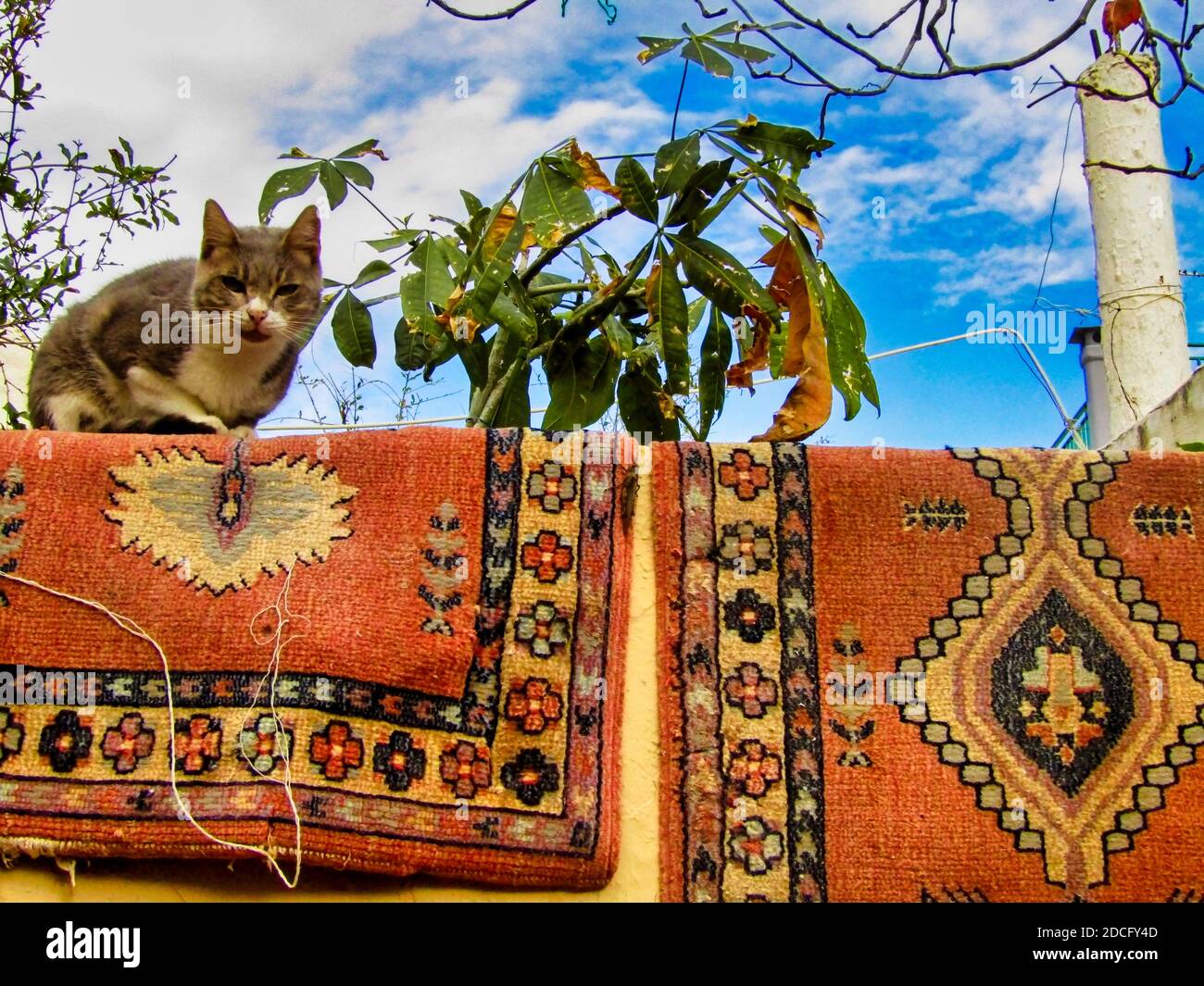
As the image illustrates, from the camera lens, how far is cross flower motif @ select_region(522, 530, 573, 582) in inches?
52.6

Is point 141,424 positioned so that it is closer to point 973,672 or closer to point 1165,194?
point 973,672

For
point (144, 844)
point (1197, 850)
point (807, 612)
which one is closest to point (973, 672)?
point (807, 612)

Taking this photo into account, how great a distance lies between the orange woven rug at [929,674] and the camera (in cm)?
127

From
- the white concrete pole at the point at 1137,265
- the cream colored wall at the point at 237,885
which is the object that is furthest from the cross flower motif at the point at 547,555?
the white concrete pole at the point at 1137,265

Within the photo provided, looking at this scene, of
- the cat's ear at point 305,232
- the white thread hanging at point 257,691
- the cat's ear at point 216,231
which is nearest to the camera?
the white thread hanging at point 257,691

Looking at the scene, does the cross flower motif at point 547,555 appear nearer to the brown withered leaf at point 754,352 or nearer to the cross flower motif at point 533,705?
the cross flower motif at point 533,705

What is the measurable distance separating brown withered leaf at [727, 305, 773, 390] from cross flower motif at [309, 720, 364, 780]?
92 centimetres

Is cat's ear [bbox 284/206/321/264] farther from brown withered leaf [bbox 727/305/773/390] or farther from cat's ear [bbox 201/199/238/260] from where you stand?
brown withered leaf [bbox 727/305/773/390]

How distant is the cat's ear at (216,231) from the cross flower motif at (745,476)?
1062mm

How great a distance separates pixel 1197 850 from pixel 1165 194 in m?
2.44

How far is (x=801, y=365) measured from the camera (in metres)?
1.64

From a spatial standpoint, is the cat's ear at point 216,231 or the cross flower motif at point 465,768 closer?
the cross flower motif at point 465,768

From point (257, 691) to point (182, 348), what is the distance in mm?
829

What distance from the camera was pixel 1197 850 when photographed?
129 centimetres
